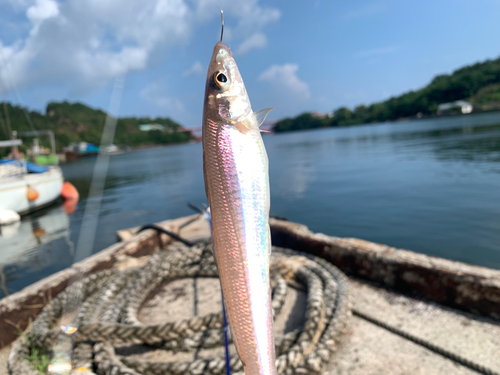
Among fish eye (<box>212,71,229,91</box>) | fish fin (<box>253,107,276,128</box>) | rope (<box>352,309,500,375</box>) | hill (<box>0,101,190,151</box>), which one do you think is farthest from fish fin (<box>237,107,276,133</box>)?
hill (<box>0,101,190,151</box>)

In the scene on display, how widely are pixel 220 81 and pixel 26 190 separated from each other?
1985 cm

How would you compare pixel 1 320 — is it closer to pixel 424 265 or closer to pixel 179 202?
pixel 424 265

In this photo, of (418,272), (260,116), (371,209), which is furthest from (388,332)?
(371,209)

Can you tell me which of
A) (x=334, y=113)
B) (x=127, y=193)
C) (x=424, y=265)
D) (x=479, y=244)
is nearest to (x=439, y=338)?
(x=424, y=265)

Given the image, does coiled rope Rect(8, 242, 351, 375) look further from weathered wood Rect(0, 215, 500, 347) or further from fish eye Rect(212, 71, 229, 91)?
fish eye Rect(212, 71, 229, 91)

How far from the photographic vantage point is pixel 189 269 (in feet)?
15.1

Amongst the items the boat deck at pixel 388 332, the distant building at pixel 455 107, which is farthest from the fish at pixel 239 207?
the distant building at pixel 455 107

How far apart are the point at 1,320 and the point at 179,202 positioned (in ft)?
50.3

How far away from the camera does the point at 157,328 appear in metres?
2.90

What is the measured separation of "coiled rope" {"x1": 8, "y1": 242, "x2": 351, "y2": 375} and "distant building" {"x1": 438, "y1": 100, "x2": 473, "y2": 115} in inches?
3796

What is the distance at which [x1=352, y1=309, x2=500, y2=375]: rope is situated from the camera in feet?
7.89

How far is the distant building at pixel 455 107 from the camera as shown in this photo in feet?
264

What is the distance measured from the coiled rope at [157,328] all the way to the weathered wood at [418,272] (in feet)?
1.16

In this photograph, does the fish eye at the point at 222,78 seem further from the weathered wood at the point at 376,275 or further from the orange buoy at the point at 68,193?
the orange buoy at the point at 68,193
